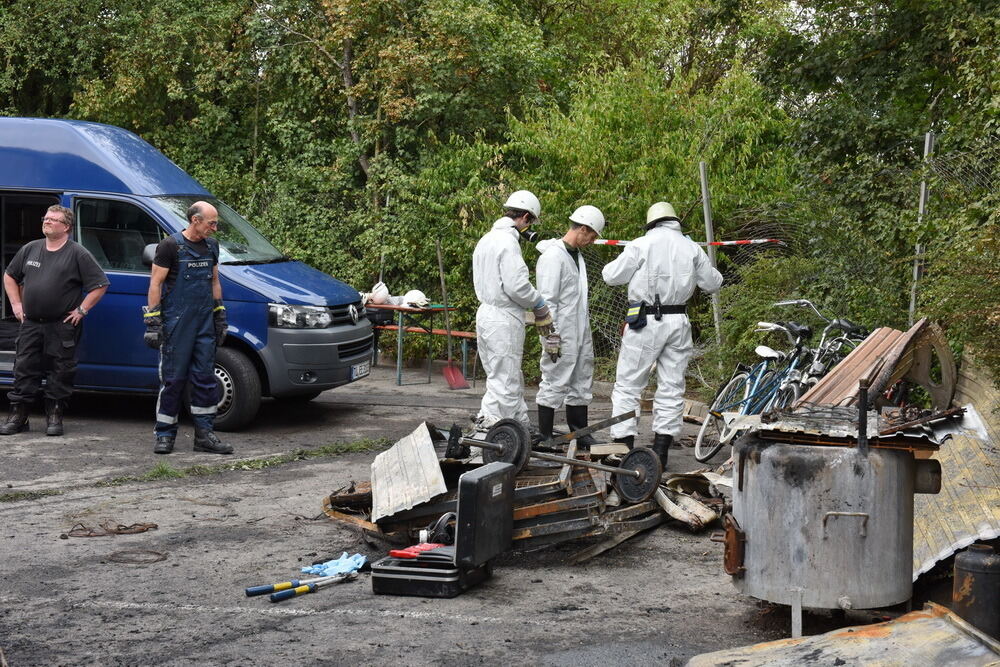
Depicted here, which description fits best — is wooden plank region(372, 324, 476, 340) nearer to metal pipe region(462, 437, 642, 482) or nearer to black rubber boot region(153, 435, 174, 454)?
black rubber boot region(153, 435, 174, 454)

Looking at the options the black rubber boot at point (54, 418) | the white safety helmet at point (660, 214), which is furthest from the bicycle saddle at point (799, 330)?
the black rubber boot at point (54, 418)

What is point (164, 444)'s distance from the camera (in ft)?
30.9

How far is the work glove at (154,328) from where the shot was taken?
9.15 m

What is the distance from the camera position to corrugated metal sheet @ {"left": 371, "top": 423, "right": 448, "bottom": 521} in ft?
21.0

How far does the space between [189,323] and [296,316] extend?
1172mm

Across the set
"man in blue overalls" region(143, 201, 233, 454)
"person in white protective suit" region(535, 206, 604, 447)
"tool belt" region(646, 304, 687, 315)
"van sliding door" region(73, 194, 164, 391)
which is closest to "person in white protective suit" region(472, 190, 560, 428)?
"person in white protective suit" region(535, 206, 604, 447)

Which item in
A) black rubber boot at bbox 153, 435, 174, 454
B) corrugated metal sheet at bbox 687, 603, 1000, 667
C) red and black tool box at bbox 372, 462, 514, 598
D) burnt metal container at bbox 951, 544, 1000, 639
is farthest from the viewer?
black rubber boot at bbox 153, 435, 174, 454

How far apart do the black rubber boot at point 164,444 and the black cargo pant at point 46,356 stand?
120cm

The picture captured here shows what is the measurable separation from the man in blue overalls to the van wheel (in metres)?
0.63

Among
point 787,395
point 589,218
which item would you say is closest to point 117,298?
point 589,218

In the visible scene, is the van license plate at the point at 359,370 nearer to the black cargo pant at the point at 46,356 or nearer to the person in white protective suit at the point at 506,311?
the person in white protective suit at the point at 506,311

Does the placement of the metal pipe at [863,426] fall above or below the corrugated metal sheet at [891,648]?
above

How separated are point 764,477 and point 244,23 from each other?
573 inches

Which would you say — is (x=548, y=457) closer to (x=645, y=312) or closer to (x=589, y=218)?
(x=645, y=312)
